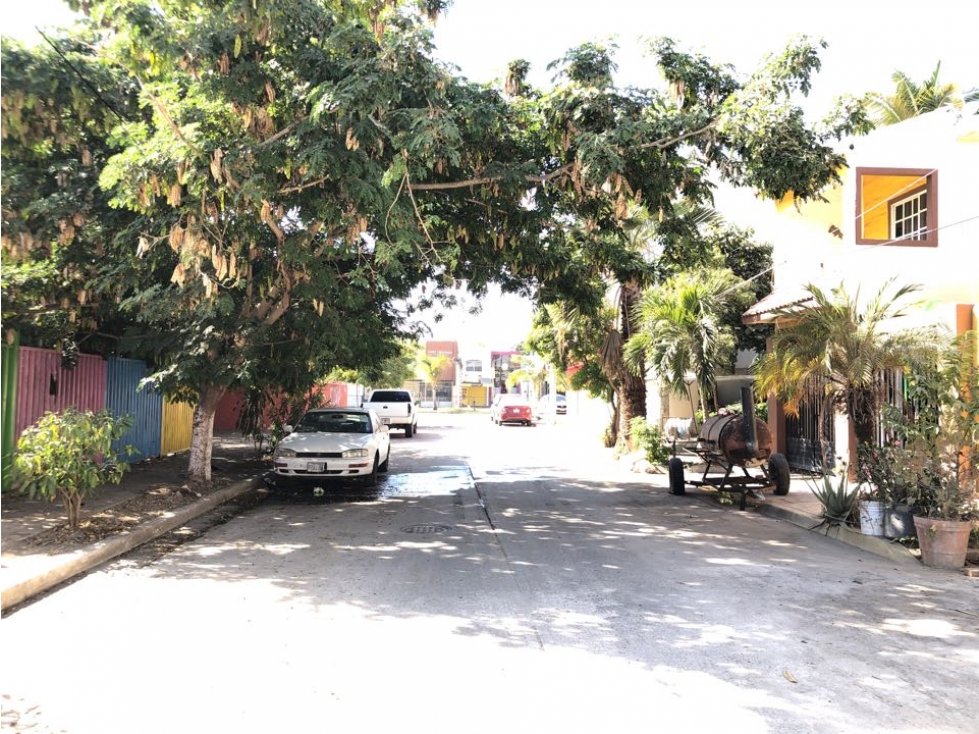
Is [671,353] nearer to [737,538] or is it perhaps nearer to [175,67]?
[737,538]

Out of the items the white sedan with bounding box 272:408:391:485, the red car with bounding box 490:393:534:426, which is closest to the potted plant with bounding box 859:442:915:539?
the white sedan with bounding box 272:408:391:485

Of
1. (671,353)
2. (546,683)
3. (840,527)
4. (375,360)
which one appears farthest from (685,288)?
(546,683)

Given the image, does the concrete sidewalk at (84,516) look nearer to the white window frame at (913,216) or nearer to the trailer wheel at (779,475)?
the trailer wheel at (779,475)

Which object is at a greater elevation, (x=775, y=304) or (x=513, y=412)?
(x=775, y=304)

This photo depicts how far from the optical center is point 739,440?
11.9 m

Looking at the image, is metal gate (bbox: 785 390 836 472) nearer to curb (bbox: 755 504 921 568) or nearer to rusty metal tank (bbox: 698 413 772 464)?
rusty metal tank (bbox: 698 413 772 464)

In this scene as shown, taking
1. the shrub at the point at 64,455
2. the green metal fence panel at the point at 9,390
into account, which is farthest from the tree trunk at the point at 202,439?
the shrub at the point at 64,455

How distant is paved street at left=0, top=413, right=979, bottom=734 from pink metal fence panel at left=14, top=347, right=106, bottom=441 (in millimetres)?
4287

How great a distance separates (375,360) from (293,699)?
35.1 ft

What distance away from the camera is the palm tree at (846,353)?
937 centimetres

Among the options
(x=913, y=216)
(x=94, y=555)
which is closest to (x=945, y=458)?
(x=913, y=216)

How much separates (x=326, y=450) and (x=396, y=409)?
16.8 meters

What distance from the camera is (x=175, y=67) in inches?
303

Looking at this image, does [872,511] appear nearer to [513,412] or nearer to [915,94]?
[915,94]
